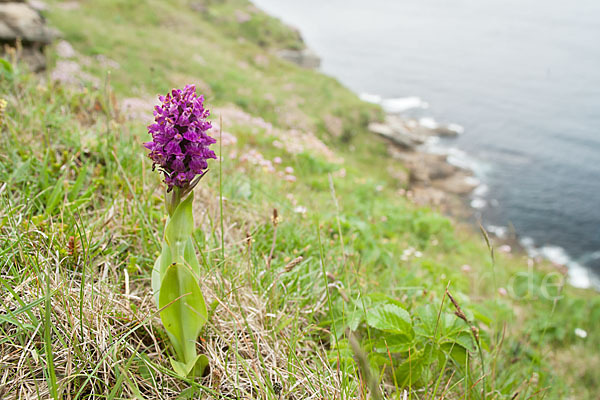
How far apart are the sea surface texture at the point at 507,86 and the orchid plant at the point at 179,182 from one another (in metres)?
15.6

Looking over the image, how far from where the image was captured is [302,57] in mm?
30312

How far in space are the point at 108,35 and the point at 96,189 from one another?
1731cm

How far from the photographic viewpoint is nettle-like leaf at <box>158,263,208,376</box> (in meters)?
1.41

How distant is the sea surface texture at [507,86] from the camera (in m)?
18.0

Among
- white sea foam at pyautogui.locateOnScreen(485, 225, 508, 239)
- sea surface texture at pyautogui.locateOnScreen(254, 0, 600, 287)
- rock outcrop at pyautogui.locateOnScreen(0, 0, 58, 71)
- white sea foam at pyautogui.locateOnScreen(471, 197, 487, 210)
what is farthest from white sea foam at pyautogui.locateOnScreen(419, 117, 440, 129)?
rock outcrop at pyautogui.locateOnScreen(0, 0, 58, 71)

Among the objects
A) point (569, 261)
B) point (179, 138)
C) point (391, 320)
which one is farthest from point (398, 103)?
point (179, 138)

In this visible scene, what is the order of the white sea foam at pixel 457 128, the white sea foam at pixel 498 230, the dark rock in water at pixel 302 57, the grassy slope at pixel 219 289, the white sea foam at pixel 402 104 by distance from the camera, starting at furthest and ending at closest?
1. the white sea foam at pixel 402 104
2. the dark rock in water at pixel 302 57
3. the white sea foam at pixel 457 128
4. the white sea foam at pixel 498 230
5. the grassy slope at pixel 219 289

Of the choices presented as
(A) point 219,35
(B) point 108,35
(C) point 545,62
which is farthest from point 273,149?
(C) point 545,62

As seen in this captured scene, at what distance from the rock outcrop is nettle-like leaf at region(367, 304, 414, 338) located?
35.3ft

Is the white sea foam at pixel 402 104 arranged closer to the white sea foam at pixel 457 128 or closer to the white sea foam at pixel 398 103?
the white sea foam at pixel 398 103

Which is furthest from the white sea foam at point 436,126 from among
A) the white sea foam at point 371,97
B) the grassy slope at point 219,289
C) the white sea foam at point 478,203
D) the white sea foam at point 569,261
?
the grassy slope at point 219,289

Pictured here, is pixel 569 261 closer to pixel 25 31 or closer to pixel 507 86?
pixel 25 31

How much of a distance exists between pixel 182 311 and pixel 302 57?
3132 centimetres

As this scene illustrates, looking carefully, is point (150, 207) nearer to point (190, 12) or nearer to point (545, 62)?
point (190, 12)
